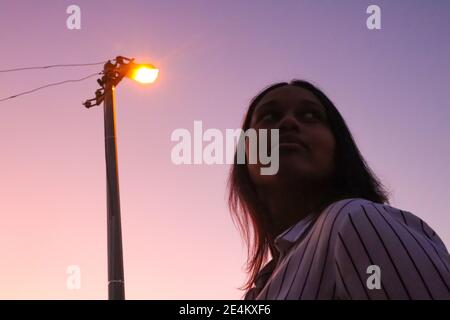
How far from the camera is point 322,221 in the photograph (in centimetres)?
163

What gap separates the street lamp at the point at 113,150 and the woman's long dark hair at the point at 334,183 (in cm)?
214

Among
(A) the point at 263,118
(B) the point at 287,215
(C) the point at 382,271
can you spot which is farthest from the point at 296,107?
(C) the point at 382,271

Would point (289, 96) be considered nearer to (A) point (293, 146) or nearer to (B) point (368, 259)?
(A) point (293, 146)

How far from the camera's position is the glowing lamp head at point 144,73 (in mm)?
6082

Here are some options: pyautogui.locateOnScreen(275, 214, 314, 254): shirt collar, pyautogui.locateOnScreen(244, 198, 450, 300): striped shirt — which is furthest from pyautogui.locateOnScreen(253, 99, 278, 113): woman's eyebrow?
pyautogui.locateOnScreen(244, 198, 450, 300): striped shirt

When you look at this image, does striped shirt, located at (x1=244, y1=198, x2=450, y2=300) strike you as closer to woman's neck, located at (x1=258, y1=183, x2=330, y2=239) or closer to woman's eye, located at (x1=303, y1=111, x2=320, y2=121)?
woman's neck, located at (x1=258, y1=183, x2=330, y2=239)

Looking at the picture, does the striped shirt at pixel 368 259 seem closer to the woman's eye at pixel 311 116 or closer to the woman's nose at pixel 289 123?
the woman's nose at pixel 289 123

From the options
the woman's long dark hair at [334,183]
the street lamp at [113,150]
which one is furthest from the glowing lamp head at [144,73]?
the woman's long dark hair at [334,183]

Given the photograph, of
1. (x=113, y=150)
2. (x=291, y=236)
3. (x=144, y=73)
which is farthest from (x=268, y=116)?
(x=144, y=73)

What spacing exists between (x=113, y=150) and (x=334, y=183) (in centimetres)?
387

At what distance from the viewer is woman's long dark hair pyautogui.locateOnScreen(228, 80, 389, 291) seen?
2191 millimetres
